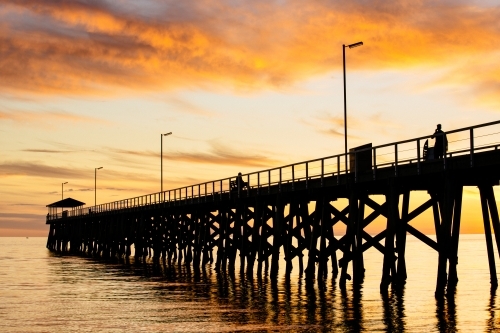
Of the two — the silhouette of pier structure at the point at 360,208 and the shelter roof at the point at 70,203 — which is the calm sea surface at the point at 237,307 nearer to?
the silhouette of pier structure at the point at 360,208

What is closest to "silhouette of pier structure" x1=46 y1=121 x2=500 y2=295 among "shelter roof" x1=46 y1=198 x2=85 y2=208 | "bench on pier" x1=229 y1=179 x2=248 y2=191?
"bench on pier" x1=229 y1=179 x2=248 y2=191

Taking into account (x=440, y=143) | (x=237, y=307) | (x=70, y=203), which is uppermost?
A: (x=70, y=203)

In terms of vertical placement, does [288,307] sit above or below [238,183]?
below

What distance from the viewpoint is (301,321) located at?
21.2m

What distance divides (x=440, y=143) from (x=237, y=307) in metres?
8.21

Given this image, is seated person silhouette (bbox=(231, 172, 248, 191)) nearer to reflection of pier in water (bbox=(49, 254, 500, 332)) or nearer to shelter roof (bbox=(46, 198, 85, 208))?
reflection of pier in water (bbox=(49, 254, 500, 332))

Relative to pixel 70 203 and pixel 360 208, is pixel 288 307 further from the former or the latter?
pixel 70 203

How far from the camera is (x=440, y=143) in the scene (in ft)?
83.9

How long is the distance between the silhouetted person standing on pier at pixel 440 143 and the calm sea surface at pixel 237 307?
464 cm

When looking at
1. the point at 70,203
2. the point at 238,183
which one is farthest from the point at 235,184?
the point at 70,203

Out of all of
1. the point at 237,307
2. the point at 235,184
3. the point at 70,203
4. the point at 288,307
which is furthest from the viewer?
the point at 70,203

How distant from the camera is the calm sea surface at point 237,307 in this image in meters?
20.6

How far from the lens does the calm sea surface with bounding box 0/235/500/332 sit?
20.6 metres

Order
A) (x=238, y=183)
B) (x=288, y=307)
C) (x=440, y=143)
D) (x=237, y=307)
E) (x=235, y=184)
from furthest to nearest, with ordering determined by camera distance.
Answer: (x=235, y=184) < (x=238, y=183) < (x=440, y=143) < (x=237, y=307) < (x=288, y=307)
